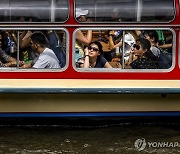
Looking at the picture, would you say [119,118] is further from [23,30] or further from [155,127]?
[23,30]

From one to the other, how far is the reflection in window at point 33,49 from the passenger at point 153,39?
100cm

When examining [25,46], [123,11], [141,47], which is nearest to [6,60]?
[25,46]

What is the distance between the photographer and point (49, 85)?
520cm

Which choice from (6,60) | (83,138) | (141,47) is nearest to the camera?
(6,60)

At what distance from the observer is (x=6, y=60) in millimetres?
5258

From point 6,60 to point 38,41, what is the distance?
0.44 metres

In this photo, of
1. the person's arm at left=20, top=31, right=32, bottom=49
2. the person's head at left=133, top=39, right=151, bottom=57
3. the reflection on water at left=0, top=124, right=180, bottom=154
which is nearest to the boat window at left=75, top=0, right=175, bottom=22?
the person's head at left=133, top=39, right=151, bottom=57

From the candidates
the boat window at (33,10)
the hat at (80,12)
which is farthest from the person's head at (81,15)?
the boat window at (33,10)

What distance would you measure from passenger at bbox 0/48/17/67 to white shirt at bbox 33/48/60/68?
0.25 m

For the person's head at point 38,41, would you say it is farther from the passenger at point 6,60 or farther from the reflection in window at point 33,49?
the passenger at point 6,60

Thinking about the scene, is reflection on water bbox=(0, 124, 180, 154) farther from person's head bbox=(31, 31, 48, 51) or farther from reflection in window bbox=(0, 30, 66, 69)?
person's head bbox=(31, 31, 48, 51)

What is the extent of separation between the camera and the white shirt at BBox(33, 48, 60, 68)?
5284 mm

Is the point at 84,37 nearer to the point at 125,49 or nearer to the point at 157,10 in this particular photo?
the point at 125,49

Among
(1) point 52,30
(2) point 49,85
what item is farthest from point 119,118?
(1) point 52,30
